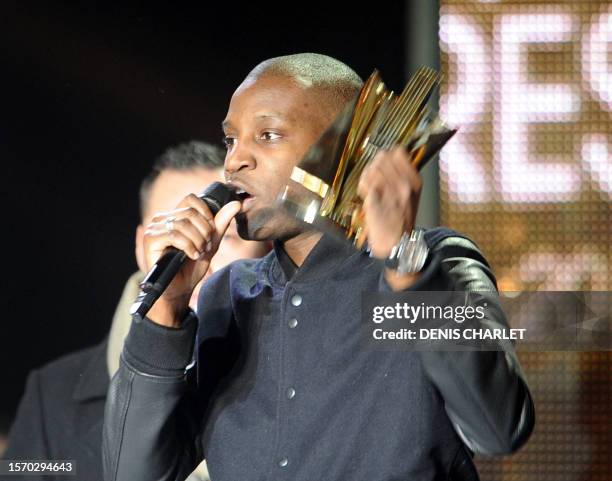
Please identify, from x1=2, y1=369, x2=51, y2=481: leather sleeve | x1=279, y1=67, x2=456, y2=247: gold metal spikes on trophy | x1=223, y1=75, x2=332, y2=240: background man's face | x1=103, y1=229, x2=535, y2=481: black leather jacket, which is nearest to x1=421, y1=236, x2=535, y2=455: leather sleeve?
x1=103, y1=229, x2=535, y2=481: black leather jacket

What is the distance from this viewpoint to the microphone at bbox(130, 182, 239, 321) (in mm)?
1166

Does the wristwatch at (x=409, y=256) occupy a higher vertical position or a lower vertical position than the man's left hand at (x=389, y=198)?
lower

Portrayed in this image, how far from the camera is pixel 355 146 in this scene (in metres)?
1.28

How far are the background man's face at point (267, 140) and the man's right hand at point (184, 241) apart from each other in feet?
0.26

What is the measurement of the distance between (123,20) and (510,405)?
134cm

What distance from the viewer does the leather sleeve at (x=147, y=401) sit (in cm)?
132

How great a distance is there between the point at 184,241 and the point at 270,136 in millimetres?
248

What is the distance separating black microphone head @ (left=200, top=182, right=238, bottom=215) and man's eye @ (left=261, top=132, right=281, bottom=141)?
9cm

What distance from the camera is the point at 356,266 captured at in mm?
1385

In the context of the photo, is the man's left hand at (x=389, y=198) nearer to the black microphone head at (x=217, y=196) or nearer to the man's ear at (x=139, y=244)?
the black microphone head at (x=217, y=196)

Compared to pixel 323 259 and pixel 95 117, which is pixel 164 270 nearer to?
pixel 323 259

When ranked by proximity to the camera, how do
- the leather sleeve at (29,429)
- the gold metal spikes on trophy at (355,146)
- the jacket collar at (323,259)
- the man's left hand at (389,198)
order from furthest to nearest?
the leather sleeve at (29,429) < the jacket collar at (323,259) < the gold metal spikes on trophy at (355,146) < the man's left hand at (389,198)

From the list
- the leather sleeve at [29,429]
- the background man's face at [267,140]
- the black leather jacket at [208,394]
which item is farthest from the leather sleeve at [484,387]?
the leather sleeve at [29,429]

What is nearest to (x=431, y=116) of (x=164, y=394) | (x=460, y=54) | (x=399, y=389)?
(x=399, y=389)
